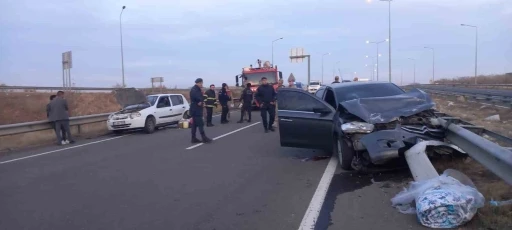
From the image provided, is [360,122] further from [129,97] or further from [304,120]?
[129,97]

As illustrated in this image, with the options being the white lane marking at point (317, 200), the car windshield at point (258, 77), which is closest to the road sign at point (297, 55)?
the car windshield at point (258, 77)

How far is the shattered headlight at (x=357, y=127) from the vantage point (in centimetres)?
831

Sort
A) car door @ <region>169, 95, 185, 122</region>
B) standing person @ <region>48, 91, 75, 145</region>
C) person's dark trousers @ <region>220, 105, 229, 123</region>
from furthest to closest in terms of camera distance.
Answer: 1. person's dark trousers @ <region>220, 105, 229, 123</region>
2. car door @ <region>169, 95, 185, 122</region>
3. standing person @ <region>48, 91, 75, 145</region>

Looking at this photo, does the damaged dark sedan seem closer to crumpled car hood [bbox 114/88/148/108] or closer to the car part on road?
the car part on road

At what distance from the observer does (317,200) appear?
6871mm

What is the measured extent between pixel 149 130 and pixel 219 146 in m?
6.02

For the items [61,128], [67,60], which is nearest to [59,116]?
[61,128]

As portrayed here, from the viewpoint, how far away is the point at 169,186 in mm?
8070

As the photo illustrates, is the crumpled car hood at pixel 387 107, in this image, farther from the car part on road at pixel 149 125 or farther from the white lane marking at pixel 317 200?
the car part on road at pixel 149 125

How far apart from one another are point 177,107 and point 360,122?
13.1 metres

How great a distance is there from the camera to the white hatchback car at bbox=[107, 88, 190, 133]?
59.4 feet

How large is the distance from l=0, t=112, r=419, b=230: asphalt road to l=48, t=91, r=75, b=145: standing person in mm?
3124

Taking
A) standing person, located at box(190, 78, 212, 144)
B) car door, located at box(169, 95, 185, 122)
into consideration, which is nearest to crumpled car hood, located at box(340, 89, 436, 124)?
standing person, located at box(190, 78, 212, 144)

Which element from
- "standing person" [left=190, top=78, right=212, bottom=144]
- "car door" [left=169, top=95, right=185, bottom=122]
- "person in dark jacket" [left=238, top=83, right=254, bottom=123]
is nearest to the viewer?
"standing person" [left=190, top=78, right=212, bottom=144]
